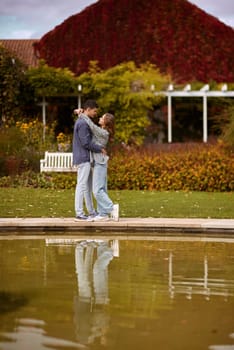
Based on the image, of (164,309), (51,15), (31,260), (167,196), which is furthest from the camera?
(51,15)

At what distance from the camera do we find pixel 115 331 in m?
5.32

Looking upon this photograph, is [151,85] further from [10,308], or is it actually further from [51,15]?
[10,308]

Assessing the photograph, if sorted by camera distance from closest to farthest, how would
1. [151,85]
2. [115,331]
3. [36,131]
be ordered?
1. [115,331]
2. [36,131]
3. [151,85]

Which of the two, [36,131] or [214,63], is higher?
[214,63]

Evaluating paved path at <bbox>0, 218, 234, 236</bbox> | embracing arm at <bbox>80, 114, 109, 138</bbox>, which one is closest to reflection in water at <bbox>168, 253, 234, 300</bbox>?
paved path at <bbox>0, 218, 234, 236</bbox>

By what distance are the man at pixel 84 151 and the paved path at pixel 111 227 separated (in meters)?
0.40

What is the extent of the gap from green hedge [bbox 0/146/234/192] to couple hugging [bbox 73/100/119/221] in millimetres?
7241

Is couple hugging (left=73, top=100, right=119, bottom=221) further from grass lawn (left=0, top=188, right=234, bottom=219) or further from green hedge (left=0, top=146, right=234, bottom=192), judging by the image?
green hedge (left=0, top=146, right=234, bottom=192)

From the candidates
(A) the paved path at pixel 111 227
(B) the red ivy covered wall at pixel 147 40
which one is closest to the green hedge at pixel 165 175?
(A) the paved path at pixel 111 227

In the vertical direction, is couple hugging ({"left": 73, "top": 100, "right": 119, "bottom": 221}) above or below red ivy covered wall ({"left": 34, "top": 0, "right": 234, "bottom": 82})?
below

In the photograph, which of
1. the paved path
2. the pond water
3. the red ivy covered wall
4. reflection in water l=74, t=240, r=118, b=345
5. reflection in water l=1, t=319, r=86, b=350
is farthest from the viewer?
the red ivy covered wall

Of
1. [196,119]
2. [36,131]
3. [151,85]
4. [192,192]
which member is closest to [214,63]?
[196,119]

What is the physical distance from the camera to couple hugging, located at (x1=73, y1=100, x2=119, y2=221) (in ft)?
38.1

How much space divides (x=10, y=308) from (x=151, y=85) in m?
24.1
